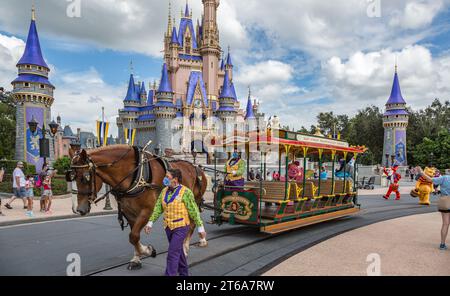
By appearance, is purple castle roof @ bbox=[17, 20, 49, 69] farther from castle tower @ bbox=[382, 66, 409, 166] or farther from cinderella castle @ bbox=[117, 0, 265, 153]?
castle tower @ bbox=[382, 66, 409, 166]

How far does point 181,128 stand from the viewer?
5172cm

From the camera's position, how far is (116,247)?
6.74 m

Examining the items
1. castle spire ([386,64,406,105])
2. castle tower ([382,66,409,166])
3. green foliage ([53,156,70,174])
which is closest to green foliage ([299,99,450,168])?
castle tower ([382,66,409,166])

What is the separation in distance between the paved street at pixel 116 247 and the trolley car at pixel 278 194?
1.48 ft

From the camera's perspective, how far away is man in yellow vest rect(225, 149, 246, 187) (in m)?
8.02

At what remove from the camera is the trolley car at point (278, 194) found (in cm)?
764

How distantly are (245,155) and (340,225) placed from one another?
405cm

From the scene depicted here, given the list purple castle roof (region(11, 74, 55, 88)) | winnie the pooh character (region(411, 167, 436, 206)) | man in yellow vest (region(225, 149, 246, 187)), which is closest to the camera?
man in yellow vest (region(225, 149, 246, 187))

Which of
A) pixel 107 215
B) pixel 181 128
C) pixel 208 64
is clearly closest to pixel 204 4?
pixel 208 64

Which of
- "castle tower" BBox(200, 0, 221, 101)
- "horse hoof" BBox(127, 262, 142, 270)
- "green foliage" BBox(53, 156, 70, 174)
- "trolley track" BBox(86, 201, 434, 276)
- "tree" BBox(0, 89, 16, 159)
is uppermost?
"castle tower" BBox(200, 0, 221, 101)

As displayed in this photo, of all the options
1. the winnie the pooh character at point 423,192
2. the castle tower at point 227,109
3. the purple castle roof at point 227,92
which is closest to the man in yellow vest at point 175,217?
the winnie the pooh character at point 423,192

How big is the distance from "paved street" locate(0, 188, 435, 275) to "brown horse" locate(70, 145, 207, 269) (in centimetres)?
74

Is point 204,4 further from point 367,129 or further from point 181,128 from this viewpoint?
point 367,129
